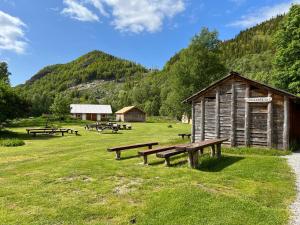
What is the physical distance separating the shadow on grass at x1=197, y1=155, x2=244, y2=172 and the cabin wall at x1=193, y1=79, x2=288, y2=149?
3.25m

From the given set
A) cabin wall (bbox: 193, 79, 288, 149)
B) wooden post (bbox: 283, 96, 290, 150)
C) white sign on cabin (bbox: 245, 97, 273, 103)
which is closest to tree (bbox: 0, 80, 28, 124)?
cabin wall (bbox: 193, 79, 288, 149)

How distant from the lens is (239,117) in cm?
1734

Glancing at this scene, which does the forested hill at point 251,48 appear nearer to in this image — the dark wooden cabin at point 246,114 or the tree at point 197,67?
the tree at point 197,67

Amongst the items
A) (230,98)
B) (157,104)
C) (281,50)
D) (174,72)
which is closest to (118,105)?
(157,104)

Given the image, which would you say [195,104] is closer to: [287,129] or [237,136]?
[237,136]

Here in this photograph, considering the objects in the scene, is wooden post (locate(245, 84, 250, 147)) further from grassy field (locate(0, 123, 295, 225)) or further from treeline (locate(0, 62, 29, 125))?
treeline (locate(0, 62, 29, 125))

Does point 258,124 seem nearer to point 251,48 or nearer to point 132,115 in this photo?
point 132,115

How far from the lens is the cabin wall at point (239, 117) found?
1622 centimetres

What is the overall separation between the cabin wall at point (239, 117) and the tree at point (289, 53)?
1026 centimetres

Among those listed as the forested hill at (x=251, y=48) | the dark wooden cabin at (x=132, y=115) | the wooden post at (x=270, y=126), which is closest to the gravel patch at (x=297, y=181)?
the wooden post at (x=270, y=126)

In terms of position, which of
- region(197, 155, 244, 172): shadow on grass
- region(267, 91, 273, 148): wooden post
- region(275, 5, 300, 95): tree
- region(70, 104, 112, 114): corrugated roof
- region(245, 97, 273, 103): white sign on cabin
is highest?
region(275, 5, 300, 95): tree

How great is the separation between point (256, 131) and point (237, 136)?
1.14m

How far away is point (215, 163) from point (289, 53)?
19229 millimetres

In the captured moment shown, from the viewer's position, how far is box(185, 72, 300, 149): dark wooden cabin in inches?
634
